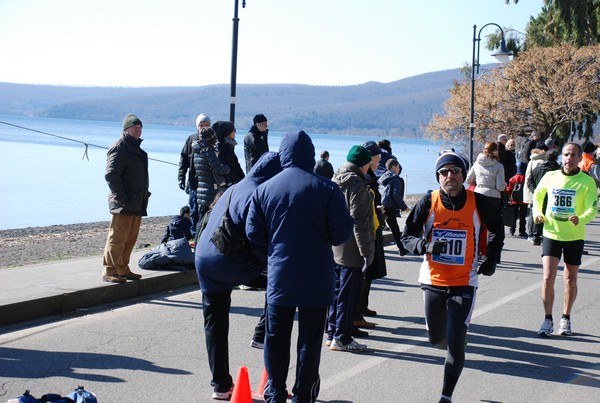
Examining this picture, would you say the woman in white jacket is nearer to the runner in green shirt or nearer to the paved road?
the paved road

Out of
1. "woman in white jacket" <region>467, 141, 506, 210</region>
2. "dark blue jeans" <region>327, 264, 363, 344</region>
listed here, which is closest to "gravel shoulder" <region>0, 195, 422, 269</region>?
"woman in white jacket" <region>467, 141, 506, 210</region>

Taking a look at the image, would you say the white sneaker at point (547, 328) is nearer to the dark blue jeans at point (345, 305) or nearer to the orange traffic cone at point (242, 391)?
the dark blue jeans at point (345, 305)

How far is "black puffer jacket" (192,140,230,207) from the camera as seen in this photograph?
10.9 metres

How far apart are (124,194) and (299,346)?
4.61 metres

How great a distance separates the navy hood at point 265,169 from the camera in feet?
18.7

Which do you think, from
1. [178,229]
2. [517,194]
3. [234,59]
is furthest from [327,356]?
[517,194]

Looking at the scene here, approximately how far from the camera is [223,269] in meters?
5.64

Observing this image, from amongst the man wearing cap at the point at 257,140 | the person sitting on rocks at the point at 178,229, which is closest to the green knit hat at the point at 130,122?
the person sitting on rocks at the point at 178,229

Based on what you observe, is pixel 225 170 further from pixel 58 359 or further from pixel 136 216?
pixel 58 359

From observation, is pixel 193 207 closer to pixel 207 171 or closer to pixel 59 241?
pixel 207 171

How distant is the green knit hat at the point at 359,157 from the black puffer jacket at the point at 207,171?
3.70 meters

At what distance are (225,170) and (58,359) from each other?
455 centimetres

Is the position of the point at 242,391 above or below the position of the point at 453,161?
below

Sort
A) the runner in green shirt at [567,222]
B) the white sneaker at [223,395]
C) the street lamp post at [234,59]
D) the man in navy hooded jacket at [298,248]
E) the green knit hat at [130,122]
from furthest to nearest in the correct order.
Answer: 1. the street lamp post at [234,59]
2. the green knit hat at [130,122]
3. the runner in green shirt at [567,222]
4. the white sneaker at [223,395]
5. the man in navy hooded jacket at [298,248]
